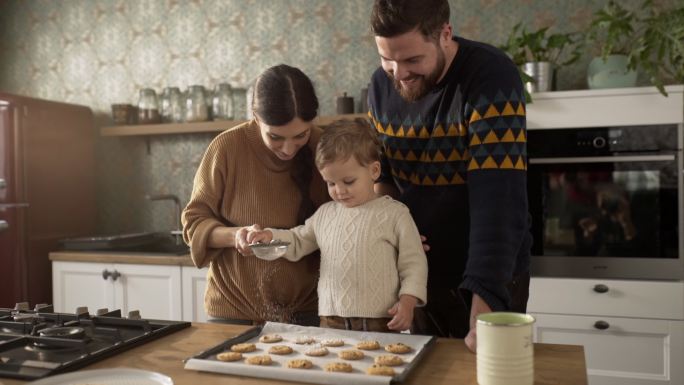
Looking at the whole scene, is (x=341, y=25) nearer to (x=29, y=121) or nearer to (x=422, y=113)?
(x=29, y=121)

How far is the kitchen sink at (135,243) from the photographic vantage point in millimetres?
3436

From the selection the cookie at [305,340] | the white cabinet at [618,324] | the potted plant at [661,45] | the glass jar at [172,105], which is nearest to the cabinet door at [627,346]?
the white cabinet at [618,324]

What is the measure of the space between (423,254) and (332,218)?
23 cm

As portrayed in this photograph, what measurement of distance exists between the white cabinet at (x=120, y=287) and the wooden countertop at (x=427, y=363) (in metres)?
1.84

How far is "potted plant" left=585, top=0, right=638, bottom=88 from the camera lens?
2.87 metres

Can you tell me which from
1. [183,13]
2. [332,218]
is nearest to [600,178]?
[332,218]

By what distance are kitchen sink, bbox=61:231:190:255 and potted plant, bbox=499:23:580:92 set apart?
6.09 ft

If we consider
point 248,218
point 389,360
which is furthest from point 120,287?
point 389,360

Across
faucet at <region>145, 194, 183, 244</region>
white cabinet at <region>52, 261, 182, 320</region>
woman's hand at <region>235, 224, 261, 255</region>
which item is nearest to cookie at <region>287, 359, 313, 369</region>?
woman's hand at <region>235, 224, 261, 255</region>

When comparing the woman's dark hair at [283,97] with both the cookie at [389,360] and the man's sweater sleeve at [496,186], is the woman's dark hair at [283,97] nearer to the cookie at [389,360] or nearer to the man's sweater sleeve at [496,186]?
the man's sweater sleeve at [496,186]

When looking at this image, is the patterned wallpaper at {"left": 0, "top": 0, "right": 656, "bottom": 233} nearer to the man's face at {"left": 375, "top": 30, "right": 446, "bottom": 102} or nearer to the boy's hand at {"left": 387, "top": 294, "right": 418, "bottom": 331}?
the man's face at {"left": 375, "top": 30, "right": 446, "bottom": 102}

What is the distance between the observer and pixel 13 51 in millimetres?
4289

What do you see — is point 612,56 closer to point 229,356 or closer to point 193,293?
point 193,293

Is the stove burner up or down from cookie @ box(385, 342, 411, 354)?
up
